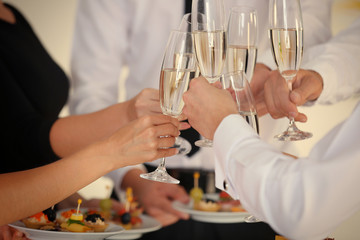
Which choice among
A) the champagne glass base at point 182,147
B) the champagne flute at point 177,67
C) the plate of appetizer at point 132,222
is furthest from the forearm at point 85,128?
the champagne flute at point 177,67

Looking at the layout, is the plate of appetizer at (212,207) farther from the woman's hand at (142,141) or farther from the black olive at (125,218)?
the woman's hand at (142,141)

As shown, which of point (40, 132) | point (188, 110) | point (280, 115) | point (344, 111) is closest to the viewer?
point (188, 110)

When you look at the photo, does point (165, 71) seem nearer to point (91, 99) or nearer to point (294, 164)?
point (294, 164)

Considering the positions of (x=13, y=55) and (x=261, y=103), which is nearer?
(x=261, y=103)

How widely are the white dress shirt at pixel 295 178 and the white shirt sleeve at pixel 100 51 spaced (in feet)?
4.86

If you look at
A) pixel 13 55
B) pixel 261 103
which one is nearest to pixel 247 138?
pixel 261 103

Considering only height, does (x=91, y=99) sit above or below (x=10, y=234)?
above

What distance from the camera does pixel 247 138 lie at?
0.85m

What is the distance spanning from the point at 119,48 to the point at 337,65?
1.14 meters

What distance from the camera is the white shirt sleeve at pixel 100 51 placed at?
2287mm


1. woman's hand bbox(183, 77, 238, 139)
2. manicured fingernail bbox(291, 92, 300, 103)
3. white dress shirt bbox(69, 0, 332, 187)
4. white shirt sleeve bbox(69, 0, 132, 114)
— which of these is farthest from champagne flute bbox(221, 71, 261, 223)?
white shirt sleeve bbox(69, 0, 132, 114)

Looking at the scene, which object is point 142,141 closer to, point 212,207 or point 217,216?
point 217,216

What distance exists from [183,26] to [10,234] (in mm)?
631

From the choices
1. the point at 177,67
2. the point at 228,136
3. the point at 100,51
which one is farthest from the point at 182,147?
the point at 100,51
